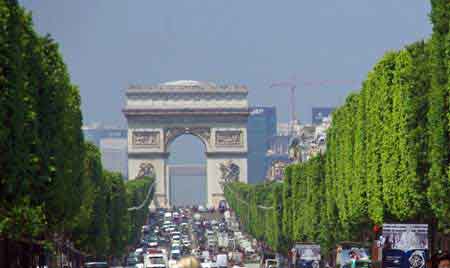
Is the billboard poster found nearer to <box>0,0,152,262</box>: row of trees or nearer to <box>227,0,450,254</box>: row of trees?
<box>227,0,450,254</box>: row of trees

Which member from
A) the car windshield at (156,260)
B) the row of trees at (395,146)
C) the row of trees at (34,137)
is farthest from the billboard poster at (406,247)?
the car windshield at (156,260)

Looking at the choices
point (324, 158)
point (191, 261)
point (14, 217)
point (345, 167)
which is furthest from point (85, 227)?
point (191, 261)

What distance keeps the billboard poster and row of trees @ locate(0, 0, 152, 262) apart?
10023 mm

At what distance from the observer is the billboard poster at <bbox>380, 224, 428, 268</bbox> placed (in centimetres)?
4816

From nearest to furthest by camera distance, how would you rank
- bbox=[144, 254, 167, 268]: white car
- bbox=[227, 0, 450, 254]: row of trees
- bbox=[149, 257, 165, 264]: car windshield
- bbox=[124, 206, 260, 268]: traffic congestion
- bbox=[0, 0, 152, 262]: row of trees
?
1. bbox=[0, 0, 152, 262]: row of trees
2. bbox=[227, 0, 450, 254]: row of trees
3. bbox=[144, 254, 167, 268]: white car
4. bbox=[149, 257, 165, 264]: car windshield
5. bbox=[124, 206, 260, 268]: traffic congestion

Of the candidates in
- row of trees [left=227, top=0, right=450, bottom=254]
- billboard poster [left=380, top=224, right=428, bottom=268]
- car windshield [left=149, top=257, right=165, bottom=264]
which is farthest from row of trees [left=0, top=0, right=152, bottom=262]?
row of trees [left=227, top=0, right=450, bottom=254]

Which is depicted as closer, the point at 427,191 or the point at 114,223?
the point at 427,191

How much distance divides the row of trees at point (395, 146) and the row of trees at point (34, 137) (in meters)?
11.0

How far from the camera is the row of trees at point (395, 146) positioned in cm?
5012

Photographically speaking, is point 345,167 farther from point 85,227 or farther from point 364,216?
point 85,227

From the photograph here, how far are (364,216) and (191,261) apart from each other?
51.1 metres

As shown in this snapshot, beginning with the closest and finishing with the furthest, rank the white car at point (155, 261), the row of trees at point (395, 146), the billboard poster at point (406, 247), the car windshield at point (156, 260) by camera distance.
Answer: the billboard poster at point (406, 247) < the row of trees at point (395, 146) < the white car at point (155, 261) < the car windshield at point (156, 260)

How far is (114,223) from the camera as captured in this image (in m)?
101

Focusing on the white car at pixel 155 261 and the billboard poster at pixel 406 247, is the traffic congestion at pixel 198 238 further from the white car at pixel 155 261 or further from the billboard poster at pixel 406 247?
the billboard poster at pixel 406 247
